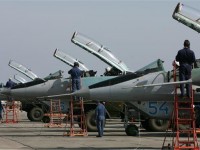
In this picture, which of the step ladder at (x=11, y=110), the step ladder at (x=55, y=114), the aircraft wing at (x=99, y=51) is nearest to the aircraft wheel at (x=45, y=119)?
the step ladder at (x=55, y=114)

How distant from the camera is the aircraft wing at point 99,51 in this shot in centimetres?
2305

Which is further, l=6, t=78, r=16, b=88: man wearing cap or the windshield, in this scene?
l=6, t=78, r=16, b=88: man wearing cap

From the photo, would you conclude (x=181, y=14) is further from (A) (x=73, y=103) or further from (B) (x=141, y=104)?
(A) (x=73, y=103)

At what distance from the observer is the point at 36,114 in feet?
109

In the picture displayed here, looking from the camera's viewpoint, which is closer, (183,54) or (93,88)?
(183,54)

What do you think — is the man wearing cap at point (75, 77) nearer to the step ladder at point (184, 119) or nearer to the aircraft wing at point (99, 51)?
the aircraft wing at point (99, 51)

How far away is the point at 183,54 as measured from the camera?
13961 millimetres

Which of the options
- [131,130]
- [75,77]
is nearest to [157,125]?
[131,130]

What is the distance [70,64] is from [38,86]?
1.92m

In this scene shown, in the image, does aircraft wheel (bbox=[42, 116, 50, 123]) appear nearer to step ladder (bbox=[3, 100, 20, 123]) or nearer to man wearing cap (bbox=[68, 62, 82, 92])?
step ladder (bbox=[3, 100, 20, 123])

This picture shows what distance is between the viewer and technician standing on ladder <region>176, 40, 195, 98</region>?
13891mm

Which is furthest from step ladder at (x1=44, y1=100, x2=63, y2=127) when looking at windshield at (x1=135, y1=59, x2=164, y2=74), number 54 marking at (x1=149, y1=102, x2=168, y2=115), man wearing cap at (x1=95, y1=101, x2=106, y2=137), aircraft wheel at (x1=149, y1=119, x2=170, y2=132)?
windshield at (x1=135, y1=59, x2=164, y2=74)

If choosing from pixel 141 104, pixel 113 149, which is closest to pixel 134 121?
pixel 141 104

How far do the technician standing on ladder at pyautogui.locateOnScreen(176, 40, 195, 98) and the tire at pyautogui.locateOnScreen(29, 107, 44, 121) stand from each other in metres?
19.8
